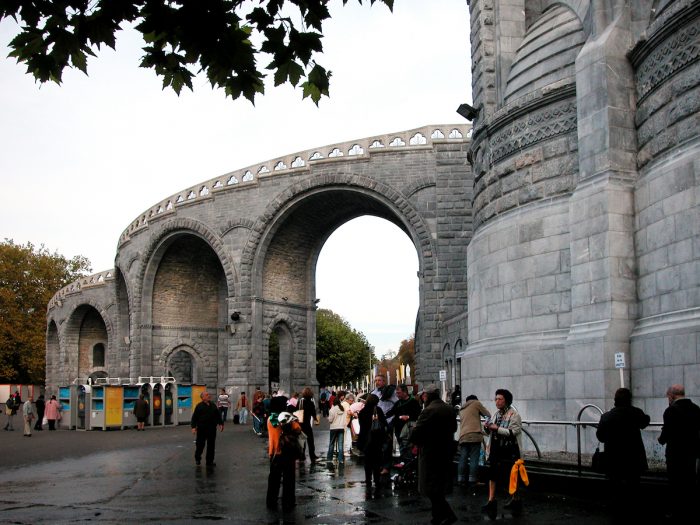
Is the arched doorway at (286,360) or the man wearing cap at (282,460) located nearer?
the man wearing cap at (282,460)

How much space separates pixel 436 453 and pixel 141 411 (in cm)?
2276

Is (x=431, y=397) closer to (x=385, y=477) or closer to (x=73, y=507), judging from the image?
(x=385, y=477)

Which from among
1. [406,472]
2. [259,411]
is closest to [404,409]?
[406,472]

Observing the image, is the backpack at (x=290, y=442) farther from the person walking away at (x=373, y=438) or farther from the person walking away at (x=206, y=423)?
the person walking away at (x=206, y=423)

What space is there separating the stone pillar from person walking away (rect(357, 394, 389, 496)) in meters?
3.25

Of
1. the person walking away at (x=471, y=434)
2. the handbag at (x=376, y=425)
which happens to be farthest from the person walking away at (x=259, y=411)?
the person walking away at (x=471, y=434)

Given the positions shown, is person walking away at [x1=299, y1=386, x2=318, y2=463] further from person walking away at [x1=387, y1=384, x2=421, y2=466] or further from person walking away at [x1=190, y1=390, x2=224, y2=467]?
person walking away at [x1=387, y1=384, x2=421, y2=466]

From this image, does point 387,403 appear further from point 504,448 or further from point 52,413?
point 52,413

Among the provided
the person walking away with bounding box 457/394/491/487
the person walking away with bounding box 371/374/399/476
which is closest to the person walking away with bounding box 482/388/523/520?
the person walking away with bounding box 457/394/491/487

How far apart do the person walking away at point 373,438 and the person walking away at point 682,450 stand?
13.9 feet

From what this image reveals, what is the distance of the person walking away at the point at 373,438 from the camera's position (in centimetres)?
1206

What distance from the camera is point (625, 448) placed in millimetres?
8352

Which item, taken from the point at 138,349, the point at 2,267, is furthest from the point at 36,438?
the point at 2,267

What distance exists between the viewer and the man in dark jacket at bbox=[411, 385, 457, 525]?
27.2 ft
